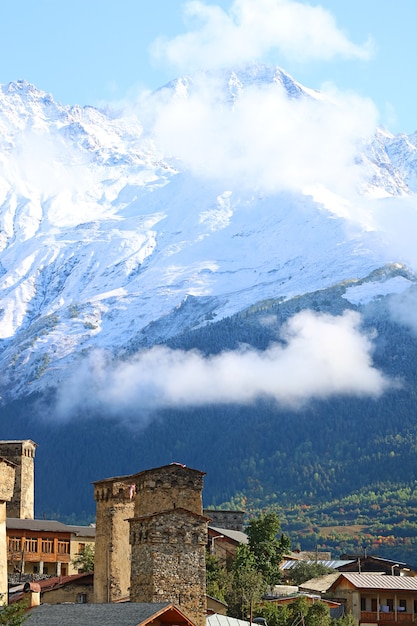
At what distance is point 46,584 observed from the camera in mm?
83500

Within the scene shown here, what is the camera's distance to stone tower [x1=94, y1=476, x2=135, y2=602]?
74.0 m

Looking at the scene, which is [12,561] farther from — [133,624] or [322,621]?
[133,624]

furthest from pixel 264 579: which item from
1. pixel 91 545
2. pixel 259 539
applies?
pixel 91 545

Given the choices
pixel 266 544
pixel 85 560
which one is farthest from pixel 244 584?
pixel 266 544

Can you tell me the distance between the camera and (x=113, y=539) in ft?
245

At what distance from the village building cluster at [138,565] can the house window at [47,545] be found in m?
0.08

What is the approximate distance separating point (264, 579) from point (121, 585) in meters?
32.5

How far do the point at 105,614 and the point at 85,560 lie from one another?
45248 mm

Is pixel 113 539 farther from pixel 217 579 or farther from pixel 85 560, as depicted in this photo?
pixel 217 579

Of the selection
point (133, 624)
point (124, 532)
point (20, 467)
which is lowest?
point (133, 624)

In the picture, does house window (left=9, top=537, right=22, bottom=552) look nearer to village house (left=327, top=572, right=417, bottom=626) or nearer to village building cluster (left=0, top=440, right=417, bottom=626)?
village building cluster (left=0, top=440, right=417, bottom=626)

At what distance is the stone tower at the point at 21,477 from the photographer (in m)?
116

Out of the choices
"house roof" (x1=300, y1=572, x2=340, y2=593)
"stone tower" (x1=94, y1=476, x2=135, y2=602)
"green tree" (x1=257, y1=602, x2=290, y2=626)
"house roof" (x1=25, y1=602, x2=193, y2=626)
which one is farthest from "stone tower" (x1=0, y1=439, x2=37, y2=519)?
"house roof" (x1=25, y1=602, x2=193, y2=626)

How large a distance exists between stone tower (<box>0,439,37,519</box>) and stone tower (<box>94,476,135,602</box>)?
131 ft
